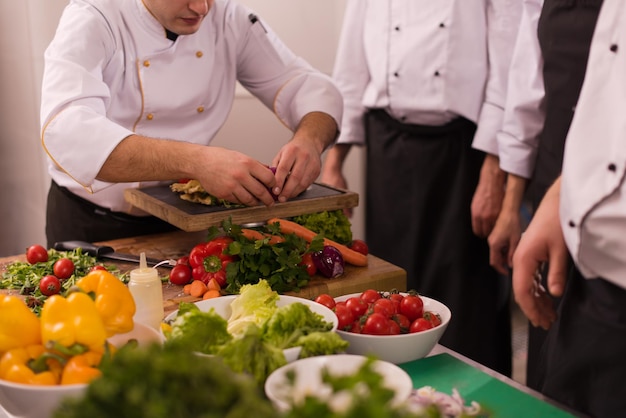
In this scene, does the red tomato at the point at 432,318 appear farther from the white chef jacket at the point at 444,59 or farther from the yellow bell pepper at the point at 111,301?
the white chef jacket at the point at 444,59

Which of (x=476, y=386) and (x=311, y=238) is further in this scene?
(x=311, y=238)

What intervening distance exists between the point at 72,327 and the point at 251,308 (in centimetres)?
35

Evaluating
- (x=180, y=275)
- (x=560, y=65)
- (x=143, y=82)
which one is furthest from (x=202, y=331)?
(x=560, y=65)

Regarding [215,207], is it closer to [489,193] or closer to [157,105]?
[157,105]

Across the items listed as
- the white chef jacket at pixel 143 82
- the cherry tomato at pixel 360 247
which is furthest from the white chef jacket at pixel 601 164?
the white chef jacket at pixel 143 82

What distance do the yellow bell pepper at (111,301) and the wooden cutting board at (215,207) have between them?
622 millimetres

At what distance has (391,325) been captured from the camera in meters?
1.23

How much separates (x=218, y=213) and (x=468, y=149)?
1065mm

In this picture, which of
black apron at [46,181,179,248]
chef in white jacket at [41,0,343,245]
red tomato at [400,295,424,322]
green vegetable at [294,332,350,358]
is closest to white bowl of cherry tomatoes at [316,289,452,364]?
red tomato at [400,295,424,322]

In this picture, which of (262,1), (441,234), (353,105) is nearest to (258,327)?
(441,234)

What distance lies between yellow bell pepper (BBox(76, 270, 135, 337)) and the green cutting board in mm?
461

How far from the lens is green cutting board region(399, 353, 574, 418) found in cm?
109

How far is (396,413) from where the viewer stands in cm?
68

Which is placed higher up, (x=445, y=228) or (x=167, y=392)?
(x=167, y=392)
